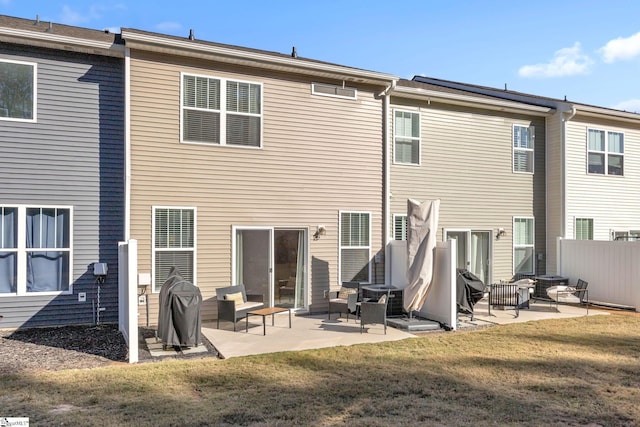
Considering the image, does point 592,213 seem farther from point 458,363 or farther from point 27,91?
point 27,91

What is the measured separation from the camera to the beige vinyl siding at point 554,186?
12.4 m

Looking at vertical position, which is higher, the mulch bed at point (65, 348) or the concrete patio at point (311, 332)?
the mulch bed at point (65, 348)

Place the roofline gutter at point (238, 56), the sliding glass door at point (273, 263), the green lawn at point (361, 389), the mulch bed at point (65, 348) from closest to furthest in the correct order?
the green lawn at point (361, 389), the mulch bed at point (65, 348), the roofline gutter at point (238, 56), the sliding glass door at point (273, 263)

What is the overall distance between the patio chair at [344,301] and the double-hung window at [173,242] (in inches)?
113

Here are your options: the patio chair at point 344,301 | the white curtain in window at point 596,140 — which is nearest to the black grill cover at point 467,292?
the patio chair at point 344,301

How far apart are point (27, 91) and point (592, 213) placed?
14.5 m

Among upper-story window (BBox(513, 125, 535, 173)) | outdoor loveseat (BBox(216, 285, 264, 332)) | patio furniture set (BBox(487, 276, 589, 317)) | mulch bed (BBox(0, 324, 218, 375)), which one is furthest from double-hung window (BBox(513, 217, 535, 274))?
mulch bed (BBox(0, 324, 218, 375))

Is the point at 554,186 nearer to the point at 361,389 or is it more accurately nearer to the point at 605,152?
the point at 605,152

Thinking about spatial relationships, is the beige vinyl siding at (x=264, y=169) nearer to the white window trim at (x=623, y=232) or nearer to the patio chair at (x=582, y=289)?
the patio chair at (x=582, y=289)

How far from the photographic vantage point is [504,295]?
33.0 ft

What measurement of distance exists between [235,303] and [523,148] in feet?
30.8

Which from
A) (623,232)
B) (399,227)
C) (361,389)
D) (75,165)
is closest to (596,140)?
(623,232)

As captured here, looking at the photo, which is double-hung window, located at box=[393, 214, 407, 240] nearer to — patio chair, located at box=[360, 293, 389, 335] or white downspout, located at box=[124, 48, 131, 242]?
patio chair, located at box=[360, 293, 389, 335]

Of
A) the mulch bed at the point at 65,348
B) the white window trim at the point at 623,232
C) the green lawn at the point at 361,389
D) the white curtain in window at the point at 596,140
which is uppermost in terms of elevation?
the white curtain in window at the point at 596,140
